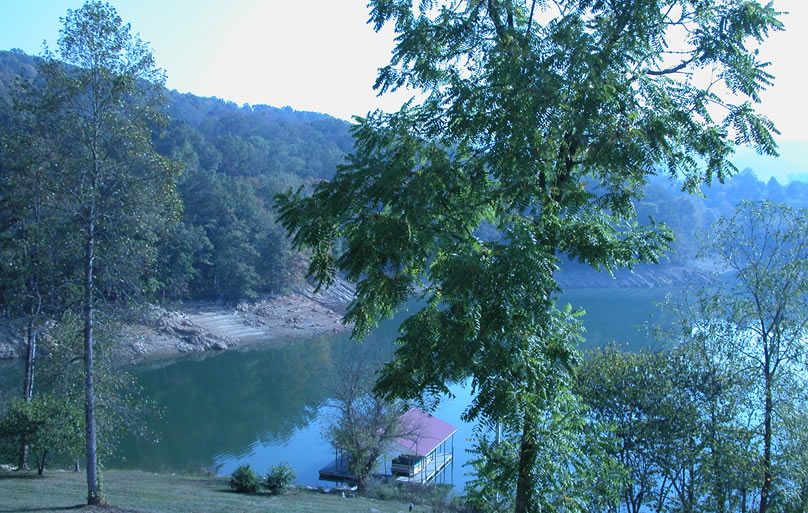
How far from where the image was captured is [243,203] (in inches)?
1925

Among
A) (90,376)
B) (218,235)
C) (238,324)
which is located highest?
(218,235)

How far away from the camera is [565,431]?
500 cm

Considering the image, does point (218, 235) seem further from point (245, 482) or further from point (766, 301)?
point (766, 301)

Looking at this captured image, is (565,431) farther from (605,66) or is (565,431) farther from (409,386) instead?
(605,66)

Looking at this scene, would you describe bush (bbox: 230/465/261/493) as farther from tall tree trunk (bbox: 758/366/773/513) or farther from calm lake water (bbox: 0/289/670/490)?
tall tree trunk (bbox: 758/366/773/513)

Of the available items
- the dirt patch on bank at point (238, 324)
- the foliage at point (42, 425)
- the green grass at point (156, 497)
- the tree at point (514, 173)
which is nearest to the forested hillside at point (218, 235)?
the dirt patch on bank at point (238, 324)

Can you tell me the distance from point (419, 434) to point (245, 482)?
612cm

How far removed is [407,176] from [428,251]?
28.3 inches

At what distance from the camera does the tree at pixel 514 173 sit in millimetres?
4559

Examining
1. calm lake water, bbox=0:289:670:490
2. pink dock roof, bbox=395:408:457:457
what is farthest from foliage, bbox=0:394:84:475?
pink dock roof, bbox=395:408:457:457

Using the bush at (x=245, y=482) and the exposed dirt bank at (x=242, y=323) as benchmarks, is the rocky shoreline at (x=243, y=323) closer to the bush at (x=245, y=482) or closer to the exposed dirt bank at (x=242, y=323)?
the exposed dirt bank at (x=242, y=323)

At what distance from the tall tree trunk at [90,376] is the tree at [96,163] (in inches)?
0.6

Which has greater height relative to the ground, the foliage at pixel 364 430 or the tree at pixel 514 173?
the tree at pixel 514 173

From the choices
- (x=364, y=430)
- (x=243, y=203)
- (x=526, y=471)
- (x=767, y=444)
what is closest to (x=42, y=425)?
(x=364, y=430)
